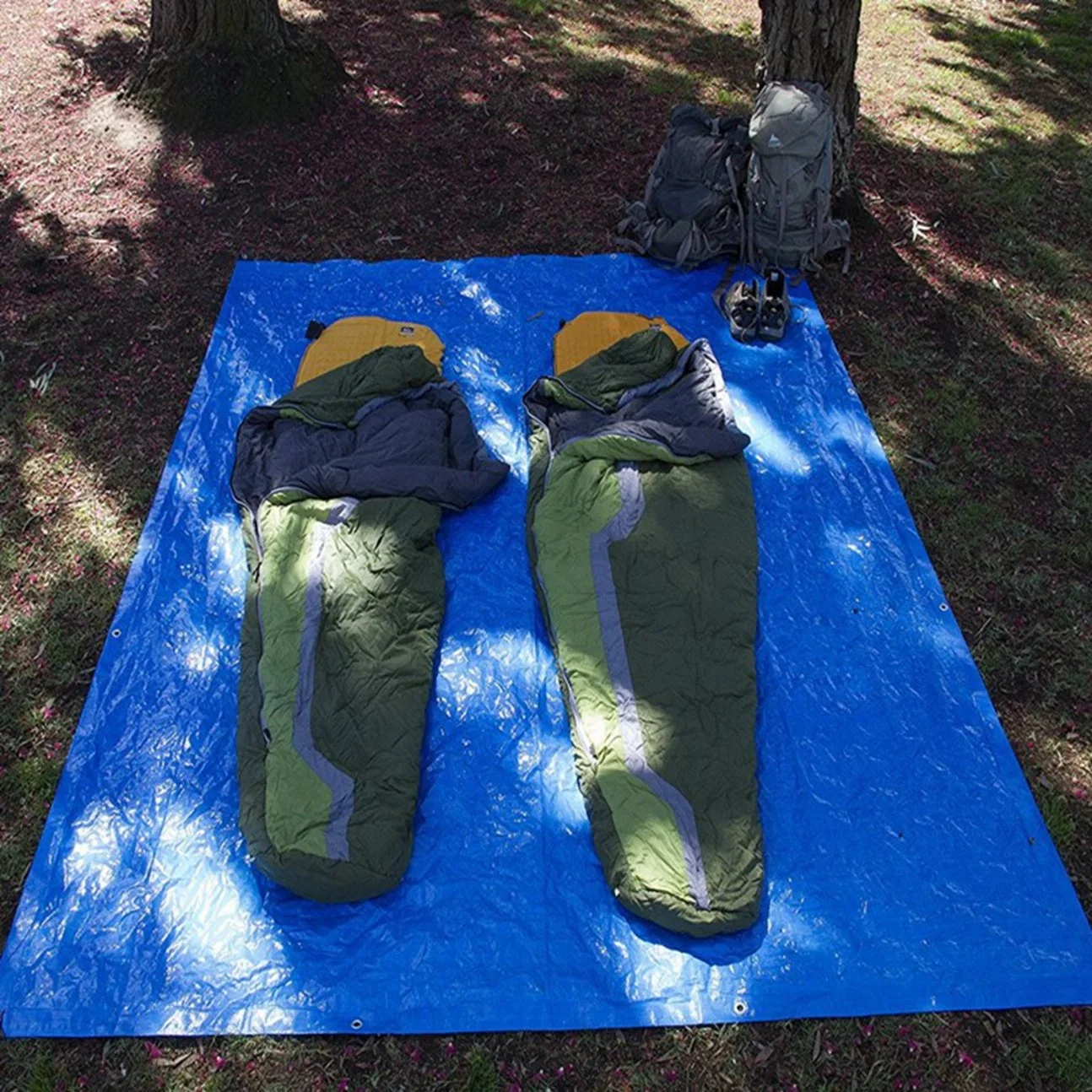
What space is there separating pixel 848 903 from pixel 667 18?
706 centimetres

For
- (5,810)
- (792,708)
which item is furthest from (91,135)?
(792,708)

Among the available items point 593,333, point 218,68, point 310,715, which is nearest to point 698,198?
point 593,333

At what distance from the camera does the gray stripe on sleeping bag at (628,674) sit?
8.98 ft

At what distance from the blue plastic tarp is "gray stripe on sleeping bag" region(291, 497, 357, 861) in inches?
9.6

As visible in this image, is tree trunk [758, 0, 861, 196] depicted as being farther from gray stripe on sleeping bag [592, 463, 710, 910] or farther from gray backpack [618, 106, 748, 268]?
gray stripe on sleeping bag [592, 463, 710, 910]

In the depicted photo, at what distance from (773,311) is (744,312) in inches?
5.3

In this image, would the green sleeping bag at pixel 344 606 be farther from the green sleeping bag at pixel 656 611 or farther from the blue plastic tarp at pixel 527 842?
the green sleeping bag at pixel 656 611

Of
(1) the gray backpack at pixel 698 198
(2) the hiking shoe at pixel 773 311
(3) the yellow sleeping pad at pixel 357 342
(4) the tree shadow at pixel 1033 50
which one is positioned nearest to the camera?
(3) the yellow sleeping pad at pixel 357 342

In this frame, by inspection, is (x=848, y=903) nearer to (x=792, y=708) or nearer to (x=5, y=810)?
(x=792, y=708)

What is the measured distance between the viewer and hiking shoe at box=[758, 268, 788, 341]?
4.54 m

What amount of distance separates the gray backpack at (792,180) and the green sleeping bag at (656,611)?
1211mm

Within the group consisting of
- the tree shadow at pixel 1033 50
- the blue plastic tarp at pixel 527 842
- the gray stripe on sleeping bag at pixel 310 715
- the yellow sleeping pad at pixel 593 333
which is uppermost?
the tree shadow at pixel 1033 50

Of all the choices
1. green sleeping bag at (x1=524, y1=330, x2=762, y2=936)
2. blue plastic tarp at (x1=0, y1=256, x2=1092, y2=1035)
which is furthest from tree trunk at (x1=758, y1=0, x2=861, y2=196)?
blue plastic tarp at (x1=0, y1=256, x2=1092, y2=1035)

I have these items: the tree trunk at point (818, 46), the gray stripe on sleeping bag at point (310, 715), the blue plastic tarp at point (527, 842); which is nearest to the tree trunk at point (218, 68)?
the tree trunk at point (818, 46)
